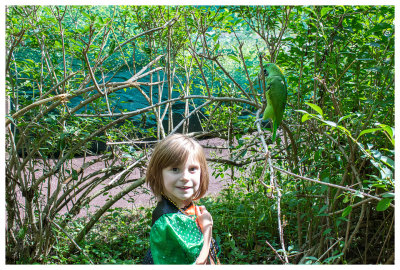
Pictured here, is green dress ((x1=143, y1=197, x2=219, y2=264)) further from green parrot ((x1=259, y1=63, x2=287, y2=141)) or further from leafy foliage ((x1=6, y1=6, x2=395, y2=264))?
green parrot ((x1=259, y1=63, x2=287, y2=141))

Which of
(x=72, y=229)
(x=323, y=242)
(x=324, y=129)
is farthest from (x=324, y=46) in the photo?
(x=72, y=229)

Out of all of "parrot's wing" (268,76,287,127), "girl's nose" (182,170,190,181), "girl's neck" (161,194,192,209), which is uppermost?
"parrot's wing" (268,76,287,127)

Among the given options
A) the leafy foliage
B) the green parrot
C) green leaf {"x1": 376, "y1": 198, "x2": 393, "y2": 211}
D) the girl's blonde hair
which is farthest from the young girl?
green leaf {"x1": 376, "y1": 198, "x2": 393, "y2": 211}

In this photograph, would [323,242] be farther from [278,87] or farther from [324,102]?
[278,87]

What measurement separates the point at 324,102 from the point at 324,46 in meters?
0.27

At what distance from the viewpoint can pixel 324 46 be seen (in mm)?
1846

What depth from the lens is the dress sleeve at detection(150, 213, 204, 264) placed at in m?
1.33

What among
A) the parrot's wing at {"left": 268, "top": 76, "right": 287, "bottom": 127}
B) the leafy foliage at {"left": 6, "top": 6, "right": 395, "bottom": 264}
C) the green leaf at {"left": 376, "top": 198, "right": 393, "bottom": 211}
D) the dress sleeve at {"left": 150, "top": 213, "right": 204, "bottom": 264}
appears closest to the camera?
the green leaf at {"left": 376, "top": 198, "right": 393, "bottom": 211}

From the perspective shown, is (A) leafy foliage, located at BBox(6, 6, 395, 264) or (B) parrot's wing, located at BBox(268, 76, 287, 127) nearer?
(B) parrot's wing, located at BBox(268, 76, 287, 127)

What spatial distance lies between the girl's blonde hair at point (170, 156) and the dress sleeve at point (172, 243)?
149mm

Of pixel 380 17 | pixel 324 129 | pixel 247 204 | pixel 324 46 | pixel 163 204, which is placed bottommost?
pixel 247 204

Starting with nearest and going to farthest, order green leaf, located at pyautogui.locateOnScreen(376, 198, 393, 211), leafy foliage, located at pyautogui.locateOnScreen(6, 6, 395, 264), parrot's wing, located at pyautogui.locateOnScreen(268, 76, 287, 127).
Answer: green leaf, located at pyautogui.locateOnScreen(376, 198, 393, 211) → parrot's wing, located at pyautogui.locateOnScreen(268, 76, 287, 127) → leafy foliage, located at pyautogui.locateOnScreen(6, 6, 395, 264)

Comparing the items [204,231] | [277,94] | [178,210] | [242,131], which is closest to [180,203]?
[178,210]

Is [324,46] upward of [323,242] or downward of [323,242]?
upward
